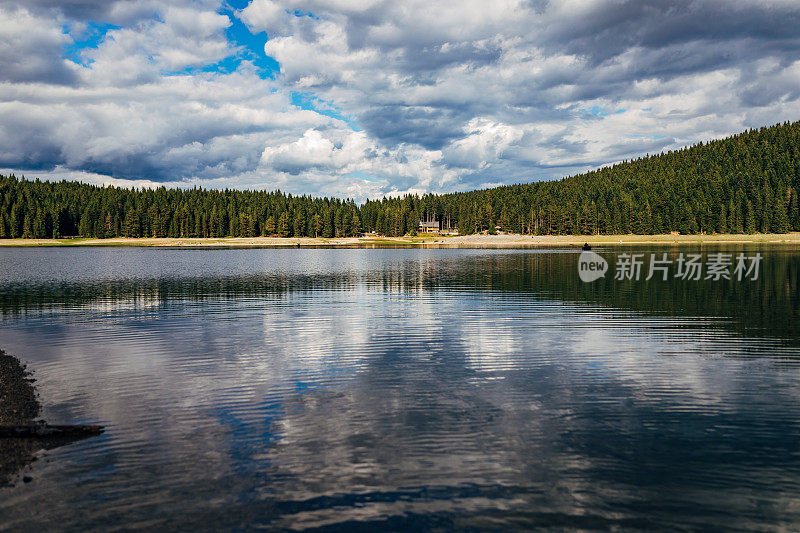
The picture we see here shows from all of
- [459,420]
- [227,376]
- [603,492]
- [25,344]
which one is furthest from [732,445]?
[25,344]

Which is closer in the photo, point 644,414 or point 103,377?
point 644,414

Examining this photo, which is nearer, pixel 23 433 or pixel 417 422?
pixel 23 433

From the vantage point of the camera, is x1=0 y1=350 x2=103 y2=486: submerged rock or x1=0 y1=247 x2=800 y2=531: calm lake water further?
x1=0 y1=350 x2=103 y2=486: submerged rock

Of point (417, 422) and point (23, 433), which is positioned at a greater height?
point (23, 433)

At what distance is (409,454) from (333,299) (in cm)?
3278

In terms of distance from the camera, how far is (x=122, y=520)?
1016 centimetres

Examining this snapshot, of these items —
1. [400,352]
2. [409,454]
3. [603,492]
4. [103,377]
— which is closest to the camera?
[603,492]

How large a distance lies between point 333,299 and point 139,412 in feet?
95.2

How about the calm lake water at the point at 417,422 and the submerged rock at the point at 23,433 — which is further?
the submerged rock at the point at 23,433

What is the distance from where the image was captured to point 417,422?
49.7ft

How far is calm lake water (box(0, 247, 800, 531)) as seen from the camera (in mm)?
10539

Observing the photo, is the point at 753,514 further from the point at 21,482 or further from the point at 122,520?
the point at 21,482

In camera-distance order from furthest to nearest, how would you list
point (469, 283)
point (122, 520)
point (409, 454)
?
point (469, 283) < point (409, 454) < point (122, 520)

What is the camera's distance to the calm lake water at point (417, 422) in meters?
10.5
